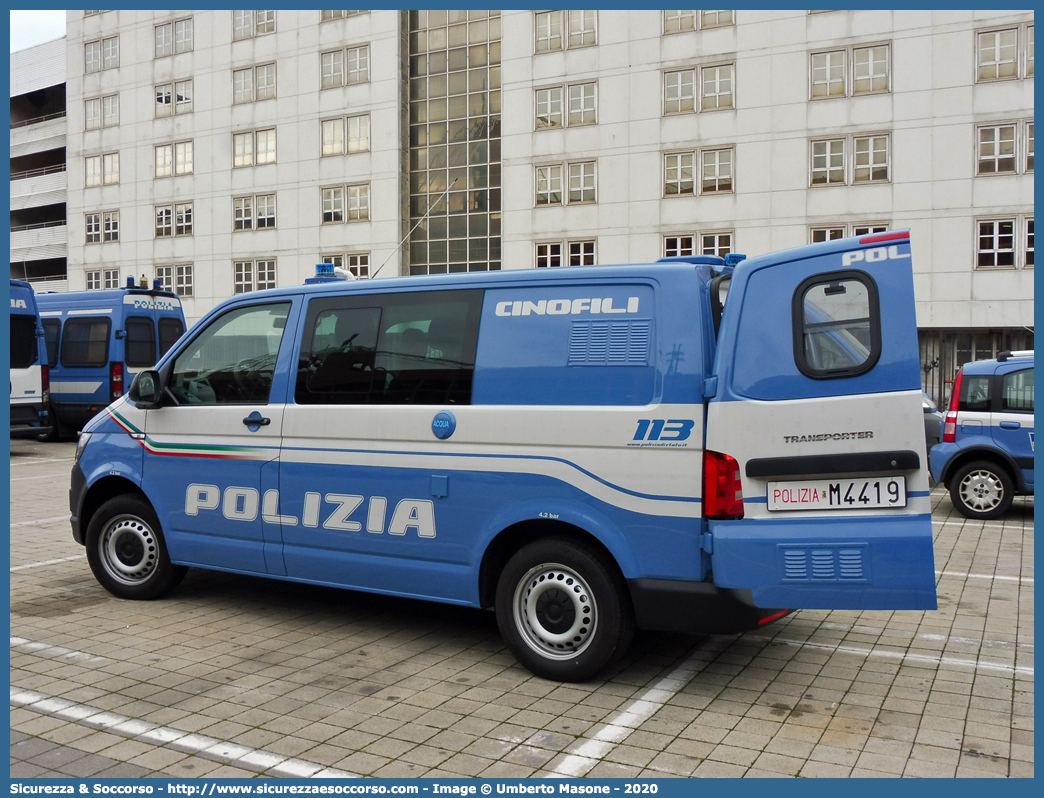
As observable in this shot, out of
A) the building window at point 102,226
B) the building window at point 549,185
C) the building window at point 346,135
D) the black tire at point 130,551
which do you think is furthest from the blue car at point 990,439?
the building window at point 102,226

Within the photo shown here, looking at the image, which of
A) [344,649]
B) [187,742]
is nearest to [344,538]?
[344,649]

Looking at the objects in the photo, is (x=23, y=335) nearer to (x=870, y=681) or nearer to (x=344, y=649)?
(x=344, y=649)

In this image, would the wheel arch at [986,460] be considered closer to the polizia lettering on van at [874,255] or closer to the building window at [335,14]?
the polizia lettering on van at [874,255]

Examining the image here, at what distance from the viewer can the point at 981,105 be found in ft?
102

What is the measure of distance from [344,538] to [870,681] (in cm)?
312

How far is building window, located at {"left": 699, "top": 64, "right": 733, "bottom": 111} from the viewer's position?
112 ft

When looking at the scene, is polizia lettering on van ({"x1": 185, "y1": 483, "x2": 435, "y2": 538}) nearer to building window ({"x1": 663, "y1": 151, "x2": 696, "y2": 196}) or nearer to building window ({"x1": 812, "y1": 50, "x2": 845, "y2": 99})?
building window ({"x1": 663, "y1": 151, "x2": 696, "y2": 196})

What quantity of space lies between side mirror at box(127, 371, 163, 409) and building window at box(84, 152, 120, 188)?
46368mm

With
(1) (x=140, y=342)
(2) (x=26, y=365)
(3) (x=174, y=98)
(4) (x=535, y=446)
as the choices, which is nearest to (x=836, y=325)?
(4) (x=535, y=446)

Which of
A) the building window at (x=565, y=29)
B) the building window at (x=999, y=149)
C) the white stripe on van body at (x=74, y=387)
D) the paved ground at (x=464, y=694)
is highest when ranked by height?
the building window at (x=565, y=29)

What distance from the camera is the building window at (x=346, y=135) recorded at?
4116cm

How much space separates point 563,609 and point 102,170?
50.2 m

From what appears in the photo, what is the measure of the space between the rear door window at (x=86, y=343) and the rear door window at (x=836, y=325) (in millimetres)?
18121
